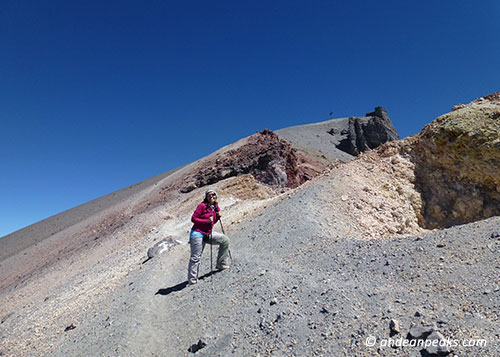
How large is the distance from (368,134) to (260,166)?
44478 millimetres

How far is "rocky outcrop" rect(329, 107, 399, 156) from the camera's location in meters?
53.8

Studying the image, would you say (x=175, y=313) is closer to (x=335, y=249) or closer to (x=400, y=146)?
(x=335, y=249)

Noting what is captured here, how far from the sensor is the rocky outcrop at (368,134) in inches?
2117

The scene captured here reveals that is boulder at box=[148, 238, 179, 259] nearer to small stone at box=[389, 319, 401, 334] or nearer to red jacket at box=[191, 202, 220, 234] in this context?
red jacket at box=[191, 202, 220, 234]

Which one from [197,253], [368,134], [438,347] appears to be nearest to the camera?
[438,347]

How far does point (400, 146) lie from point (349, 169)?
101 inches

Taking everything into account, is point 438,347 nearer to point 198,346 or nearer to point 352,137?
point 198,346

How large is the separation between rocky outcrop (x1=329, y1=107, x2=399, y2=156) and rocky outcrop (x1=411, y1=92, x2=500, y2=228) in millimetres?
44891

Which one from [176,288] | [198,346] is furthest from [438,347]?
[176,288]

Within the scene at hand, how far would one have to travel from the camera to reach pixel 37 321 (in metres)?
7.54

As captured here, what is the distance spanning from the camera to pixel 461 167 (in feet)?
28.8

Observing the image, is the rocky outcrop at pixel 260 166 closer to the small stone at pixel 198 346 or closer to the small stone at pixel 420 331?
the small stone at pixel 198 346

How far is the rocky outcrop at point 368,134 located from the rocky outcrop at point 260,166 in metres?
37.3

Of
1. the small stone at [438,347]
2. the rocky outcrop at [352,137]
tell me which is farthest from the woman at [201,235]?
the rocky outcrop at [352,137]
